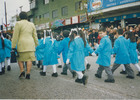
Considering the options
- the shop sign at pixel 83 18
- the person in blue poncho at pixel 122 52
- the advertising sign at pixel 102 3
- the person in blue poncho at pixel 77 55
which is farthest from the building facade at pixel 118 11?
the person in blue poncho at pixel 77 55

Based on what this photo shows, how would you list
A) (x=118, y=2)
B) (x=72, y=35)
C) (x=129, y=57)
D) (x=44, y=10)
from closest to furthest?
(x=72, y=35)
(x=129, y=57)
(x=118, y=2)
(x=44, y=10)

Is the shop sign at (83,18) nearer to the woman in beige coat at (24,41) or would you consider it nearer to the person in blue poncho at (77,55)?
the woman in beige coat at (24,41)

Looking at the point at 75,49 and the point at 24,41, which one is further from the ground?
the point at 24,41

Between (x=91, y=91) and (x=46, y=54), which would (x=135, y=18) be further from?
(x=91, y=91)

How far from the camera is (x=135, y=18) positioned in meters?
15.4

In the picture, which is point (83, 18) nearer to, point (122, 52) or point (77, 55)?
point (122, 52)

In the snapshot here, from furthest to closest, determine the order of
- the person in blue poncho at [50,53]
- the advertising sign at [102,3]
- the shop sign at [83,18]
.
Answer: the shop sign at [83,18], the advertising sign at [102,3], the person in blue poncho at [50,53]

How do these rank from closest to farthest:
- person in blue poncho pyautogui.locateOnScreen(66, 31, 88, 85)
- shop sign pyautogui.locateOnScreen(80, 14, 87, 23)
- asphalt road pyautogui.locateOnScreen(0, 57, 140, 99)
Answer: asphalt road pyautogui.locateOnScreen(0, 57, 140, 99) → person in blue poncho pyautogui.locateOnScreen(66, 31, 88, 85) → shop sign pyautogui.locateOnScreen(80, 14, 87, 23)

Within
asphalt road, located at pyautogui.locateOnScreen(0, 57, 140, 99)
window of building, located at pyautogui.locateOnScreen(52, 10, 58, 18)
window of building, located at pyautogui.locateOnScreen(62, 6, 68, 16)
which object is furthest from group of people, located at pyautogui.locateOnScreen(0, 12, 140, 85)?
window of building, located at pyautogui.locateOnScreen(52, 10, 58, 18)

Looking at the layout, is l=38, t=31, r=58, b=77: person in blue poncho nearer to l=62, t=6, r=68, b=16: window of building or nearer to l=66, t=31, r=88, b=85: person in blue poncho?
l=66, t=31, r=88, b=85: person in blue poncho

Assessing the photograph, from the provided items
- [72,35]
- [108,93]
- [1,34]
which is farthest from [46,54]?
[108,93]

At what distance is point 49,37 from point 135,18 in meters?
12.7

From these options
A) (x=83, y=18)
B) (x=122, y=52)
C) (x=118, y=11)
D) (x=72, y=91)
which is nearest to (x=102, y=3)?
(x=118, y=11)

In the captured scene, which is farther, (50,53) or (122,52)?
(50,53)
